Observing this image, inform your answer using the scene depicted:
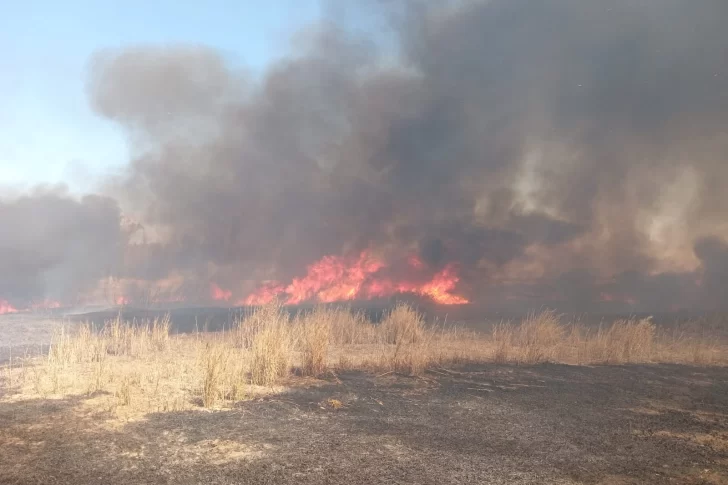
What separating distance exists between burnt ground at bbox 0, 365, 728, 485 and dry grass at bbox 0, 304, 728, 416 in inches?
35.3

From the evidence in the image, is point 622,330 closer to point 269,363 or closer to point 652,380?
point 652,380

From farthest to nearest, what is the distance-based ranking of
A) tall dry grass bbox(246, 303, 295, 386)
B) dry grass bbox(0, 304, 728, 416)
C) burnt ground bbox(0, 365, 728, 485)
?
1. tall dry grass bbox(246, 303, 295, 386)
2. dry grass bbox(0, 304, 728, 416)
3. burnt ground bbox(0, 365, 728, 485)

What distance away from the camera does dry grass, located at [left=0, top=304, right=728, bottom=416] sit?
9.41 metres

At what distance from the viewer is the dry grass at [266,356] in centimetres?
941

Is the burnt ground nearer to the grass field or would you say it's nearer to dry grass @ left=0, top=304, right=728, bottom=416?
the grass field

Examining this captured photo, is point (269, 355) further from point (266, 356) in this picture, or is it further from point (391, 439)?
point (391, 439)

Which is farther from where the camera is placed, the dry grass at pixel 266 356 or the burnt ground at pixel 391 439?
the dry grass at pixel 266 356

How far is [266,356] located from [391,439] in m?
4.52

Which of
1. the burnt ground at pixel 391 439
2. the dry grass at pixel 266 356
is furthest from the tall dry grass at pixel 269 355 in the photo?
the burnt ground at pixel 391 439

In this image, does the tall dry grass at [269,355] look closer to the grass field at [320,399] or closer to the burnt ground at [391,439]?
the grass field at [320,399]

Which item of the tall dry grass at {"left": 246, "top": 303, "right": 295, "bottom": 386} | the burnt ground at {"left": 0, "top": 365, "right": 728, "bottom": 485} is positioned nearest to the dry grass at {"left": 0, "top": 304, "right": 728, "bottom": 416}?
the tall dry grass at {"left": 246, "top": 303, "right": 295, "bottom": 386}

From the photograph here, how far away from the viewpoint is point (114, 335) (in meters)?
14.9

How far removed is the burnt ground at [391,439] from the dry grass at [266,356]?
2.94ft

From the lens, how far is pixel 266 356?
10656mm
